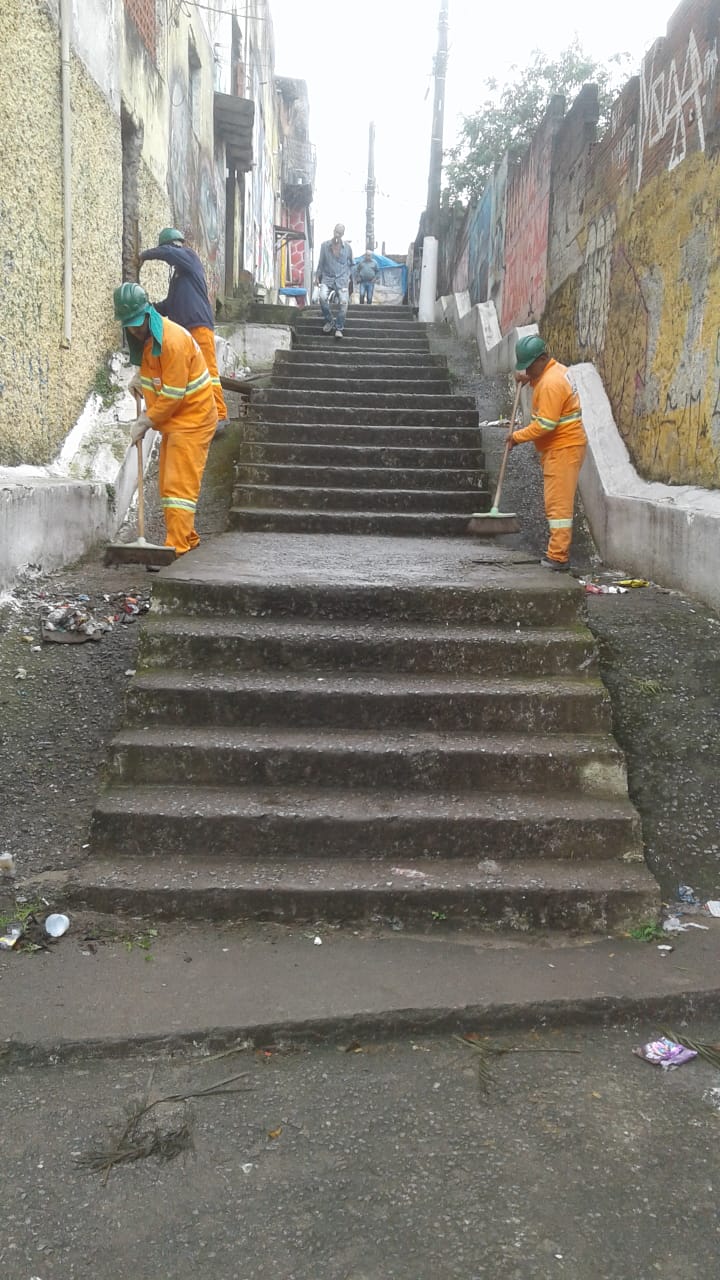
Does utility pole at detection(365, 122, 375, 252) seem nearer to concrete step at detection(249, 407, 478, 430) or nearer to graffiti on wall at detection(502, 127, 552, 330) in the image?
graffiti on wall at detection(502, 127, 552, 330)

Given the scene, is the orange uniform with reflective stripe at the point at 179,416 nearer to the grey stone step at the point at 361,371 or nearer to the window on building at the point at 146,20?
the grey stone step at the point at 361,371

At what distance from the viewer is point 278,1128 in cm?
210

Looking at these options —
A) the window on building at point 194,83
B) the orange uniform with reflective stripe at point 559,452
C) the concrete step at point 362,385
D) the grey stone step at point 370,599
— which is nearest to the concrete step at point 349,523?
the orange uniform with reflective stripe at point 559,452

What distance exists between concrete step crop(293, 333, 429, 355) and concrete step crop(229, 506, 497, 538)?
4412 millimetres

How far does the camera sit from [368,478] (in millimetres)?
6652

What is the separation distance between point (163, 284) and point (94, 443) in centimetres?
336

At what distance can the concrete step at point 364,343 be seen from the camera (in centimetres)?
986

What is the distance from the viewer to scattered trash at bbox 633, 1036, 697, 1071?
7.75ft

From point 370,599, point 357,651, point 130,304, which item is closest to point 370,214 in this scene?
point 130,304

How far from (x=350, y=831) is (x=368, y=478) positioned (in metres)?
4.10

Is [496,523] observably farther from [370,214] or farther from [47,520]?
[370,214]

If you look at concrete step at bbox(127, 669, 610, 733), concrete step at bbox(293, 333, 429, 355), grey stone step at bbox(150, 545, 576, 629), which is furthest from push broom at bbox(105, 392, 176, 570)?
concrete step at bbox(293, 333, 429, 355)

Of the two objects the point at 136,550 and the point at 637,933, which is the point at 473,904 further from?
the point at 136,550

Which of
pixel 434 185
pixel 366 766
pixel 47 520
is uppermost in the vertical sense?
pixel 434 185
